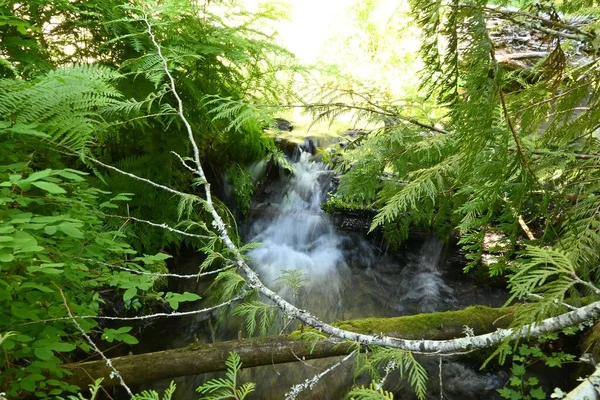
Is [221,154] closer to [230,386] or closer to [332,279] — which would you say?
[332,279]

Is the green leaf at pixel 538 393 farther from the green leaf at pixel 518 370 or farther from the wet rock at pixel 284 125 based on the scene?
the wet rock at pixel 284 125

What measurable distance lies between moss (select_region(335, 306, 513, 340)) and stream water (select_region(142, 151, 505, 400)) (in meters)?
1.04

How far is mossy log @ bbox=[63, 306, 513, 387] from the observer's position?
2.83 meters

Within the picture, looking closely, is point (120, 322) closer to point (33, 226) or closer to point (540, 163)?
point (33, 226)

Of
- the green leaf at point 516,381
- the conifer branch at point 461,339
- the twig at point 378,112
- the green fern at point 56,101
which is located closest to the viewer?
the conifer branch at point 461,339

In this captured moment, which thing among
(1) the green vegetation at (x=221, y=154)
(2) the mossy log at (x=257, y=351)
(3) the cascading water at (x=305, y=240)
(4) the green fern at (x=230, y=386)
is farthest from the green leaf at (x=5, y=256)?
(3) the cascading water at (x=305, y=240)

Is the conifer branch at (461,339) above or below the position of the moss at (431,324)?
above

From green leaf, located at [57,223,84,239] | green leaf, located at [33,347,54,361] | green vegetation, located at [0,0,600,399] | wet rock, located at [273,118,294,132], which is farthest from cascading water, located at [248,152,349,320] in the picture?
green leaf, located at [57,223,84,239]

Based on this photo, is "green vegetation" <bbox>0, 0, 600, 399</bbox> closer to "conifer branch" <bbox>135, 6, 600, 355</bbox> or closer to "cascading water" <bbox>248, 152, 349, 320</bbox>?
"conifer branch" <bbox>135, 6, 600, 355</bbox>

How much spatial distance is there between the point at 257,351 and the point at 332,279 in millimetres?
2929

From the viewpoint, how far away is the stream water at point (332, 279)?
395 centimetres

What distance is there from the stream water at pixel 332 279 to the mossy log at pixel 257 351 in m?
1.03

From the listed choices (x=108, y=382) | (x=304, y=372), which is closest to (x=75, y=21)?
(x=108, y=382)

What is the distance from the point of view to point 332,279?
579cm
